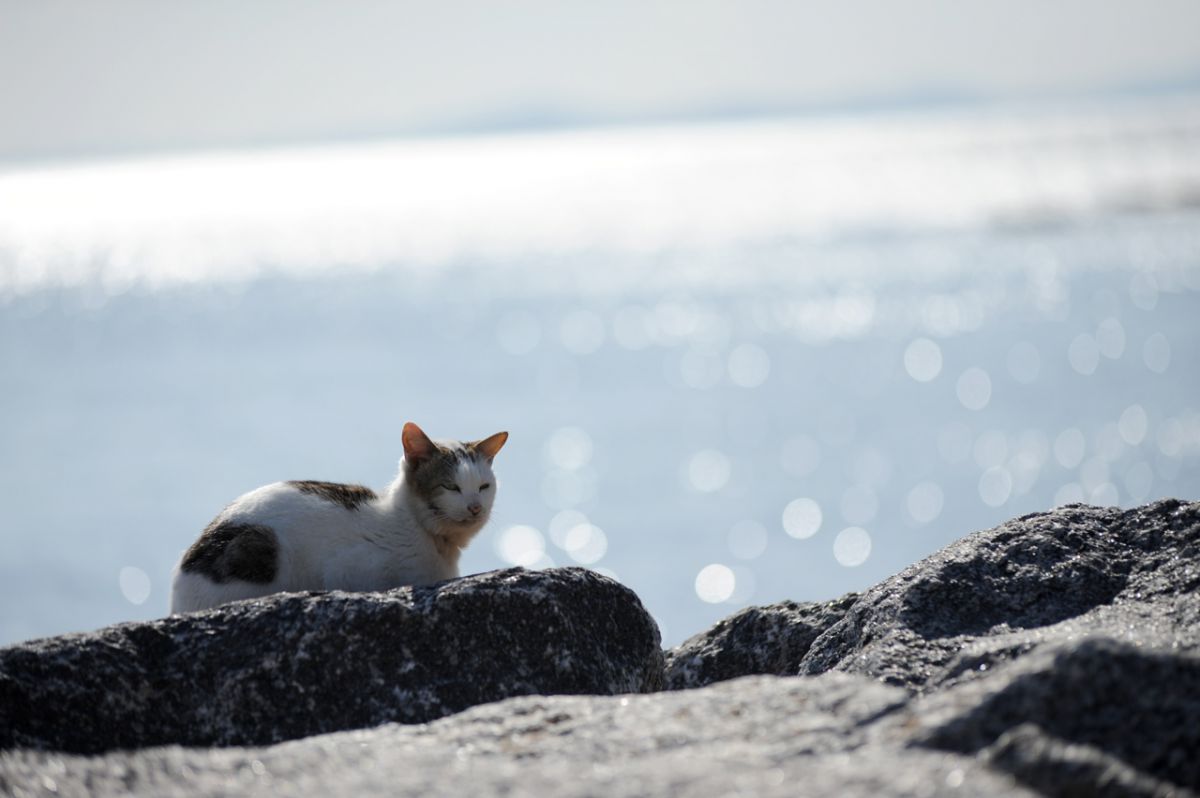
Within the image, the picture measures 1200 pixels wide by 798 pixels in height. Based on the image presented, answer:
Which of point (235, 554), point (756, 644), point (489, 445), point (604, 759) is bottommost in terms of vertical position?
point (756, 644)

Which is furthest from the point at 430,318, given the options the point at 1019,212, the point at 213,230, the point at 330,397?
the point at 213,230

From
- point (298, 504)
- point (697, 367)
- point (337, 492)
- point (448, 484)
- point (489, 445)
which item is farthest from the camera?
point (697, 367)

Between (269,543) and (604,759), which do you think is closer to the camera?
(604,759)

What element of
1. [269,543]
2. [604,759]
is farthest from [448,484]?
[604,759]

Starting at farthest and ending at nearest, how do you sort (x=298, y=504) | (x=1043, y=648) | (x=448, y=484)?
(x=448, y=484) < (x=298, y=504) < (x=1043, y=648)

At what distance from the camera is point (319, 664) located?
431cm

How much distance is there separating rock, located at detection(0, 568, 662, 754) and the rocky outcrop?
31 mm

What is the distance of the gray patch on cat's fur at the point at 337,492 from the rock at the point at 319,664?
1.48 m

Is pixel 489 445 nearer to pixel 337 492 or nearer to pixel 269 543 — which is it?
pixel 337 492

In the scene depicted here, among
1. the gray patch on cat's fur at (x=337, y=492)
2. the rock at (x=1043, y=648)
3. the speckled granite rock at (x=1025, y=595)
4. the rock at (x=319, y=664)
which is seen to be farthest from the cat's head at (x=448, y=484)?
the speckled granite rock at (x=1025, y=595)

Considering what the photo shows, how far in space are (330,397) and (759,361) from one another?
12.3 meters

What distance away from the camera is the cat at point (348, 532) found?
5.56m

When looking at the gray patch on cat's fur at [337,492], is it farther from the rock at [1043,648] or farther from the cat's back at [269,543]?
the rock at [1043,648]

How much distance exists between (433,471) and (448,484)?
114 millimetres
